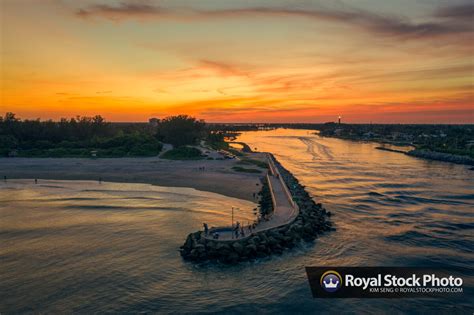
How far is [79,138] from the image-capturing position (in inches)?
4190

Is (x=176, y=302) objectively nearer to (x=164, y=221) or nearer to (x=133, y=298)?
(x=133, y=298)

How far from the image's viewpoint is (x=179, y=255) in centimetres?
2470

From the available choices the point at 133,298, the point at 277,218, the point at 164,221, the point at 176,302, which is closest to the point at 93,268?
the point at 133,298

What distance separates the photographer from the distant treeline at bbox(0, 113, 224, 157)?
8281cm

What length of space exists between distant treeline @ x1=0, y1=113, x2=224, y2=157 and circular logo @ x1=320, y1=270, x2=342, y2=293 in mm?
67760

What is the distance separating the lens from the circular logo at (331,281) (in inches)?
819

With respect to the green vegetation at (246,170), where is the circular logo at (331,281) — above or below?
below

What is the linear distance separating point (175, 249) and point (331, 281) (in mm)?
11759

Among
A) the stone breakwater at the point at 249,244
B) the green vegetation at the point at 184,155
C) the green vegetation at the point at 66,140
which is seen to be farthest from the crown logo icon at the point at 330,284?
the green vegetation at the point at 66,140

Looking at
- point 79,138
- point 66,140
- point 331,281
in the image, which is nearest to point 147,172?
point 331,281

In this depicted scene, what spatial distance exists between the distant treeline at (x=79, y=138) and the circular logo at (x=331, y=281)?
67.8 meters

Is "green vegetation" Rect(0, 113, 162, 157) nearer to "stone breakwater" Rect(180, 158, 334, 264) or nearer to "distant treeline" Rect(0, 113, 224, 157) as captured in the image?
"distant treeline" Rect(0, 113, 224, 157)

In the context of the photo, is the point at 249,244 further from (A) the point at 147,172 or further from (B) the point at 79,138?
(B) the point at 79,138

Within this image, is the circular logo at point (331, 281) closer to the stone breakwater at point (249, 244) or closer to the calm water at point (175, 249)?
the calm water at point (175, 249)
